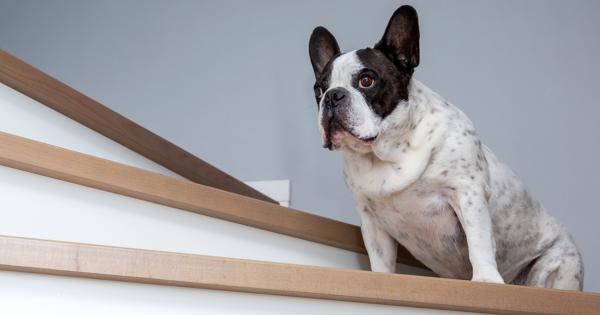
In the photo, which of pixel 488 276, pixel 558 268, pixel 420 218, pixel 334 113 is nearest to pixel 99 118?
pixel 334 113

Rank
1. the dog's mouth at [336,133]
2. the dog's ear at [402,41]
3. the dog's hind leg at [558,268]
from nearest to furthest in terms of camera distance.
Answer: the dog's mouth at [336,133] < the dog's ear at [402,41] < the dog's hind leg at [558,268]

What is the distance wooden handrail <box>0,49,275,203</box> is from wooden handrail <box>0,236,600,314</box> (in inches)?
21.0

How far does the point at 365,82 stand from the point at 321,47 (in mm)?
261

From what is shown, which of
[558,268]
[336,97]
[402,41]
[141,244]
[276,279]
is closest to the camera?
[276,279]

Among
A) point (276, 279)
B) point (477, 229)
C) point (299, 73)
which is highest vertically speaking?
point (299, 73)

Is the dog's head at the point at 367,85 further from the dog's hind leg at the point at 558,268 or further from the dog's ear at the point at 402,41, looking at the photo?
the dog's hind leg at the point at 558,268

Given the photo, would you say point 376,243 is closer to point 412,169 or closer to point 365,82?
point 412,169

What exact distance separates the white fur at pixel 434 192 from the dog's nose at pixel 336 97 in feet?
0.07

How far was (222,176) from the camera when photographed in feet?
6.89

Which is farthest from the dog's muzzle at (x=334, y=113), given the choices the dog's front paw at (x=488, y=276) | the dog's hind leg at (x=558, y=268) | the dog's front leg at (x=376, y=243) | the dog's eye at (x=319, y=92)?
the dog's hind leg at (x=558, y=268)

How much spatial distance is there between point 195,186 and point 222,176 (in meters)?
0.73

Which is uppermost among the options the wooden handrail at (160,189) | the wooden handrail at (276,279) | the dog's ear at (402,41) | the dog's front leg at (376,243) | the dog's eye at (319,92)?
the dog's ear at (402,41)

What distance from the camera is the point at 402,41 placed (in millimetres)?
1679

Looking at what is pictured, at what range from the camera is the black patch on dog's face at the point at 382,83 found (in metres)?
1.60
